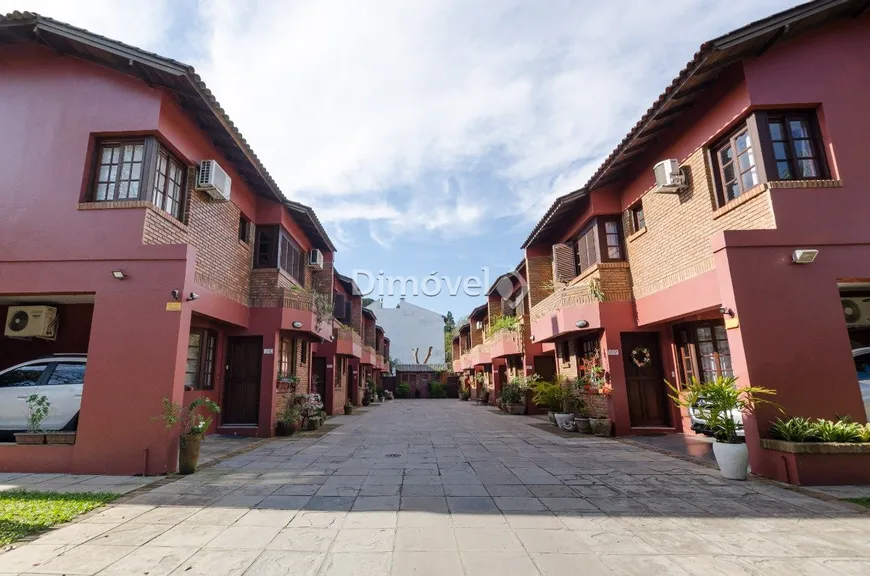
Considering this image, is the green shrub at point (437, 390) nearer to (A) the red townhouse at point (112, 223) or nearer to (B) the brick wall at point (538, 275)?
(B) the brick wall at point (538, 275)

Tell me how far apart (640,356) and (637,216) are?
3452 mm

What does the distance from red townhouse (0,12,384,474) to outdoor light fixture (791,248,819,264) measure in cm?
901

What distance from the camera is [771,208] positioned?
6.43 metres

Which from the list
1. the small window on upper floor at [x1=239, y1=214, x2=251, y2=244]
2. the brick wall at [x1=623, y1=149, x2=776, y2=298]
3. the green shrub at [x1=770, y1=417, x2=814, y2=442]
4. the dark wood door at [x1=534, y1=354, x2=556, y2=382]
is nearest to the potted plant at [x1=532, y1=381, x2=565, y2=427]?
the dark wood door at [x1=534, y1=354, x2=556, y2=382]

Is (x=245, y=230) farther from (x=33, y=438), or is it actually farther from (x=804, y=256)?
(x=804, y=256)

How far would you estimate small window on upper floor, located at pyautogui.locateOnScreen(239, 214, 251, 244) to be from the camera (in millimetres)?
11062

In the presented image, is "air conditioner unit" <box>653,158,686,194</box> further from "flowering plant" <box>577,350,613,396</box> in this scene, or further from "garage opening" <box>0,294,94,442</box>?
"garage opening" <box>0,294,94,442</box>

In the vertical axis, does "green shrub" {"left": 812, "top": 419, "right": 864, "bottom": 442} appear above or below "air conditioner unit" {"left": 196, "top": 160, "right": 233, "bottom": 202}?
below

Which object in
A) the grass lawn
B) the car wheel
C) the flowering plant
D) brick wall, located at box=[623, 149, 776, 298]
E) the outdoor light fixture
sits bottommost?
the grass lawn

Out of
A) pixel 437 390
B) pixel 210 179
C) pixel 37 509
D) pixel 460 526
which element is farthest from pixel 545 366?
pixel 437 390

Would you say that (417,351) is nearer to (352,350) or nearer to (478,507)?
(352,350)

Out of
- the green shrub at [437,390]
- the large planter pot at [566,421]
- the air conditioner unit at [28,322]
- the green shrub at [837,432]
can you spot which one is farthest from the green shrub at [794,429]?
the green shrub at [437,390]

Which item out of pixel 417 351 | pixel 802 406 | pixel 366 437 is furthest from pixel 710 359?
pixel 417 351

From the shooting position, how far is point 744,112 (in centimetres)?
688
